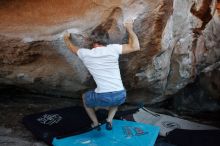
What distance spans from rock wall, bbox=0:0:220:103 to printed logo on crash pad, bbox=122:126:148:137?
566 mm

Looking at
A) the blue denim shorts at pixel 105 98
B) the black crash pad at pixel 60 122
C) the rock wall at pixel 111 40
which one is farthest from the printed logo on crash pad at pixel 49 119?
the blue denim shorts at pixel 105 98

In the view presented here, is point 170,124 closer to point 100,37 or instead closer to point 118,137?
point 118,137

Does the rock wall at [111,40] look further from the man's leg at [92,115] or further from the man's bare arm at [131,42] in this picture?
the man's leg at [92,115]

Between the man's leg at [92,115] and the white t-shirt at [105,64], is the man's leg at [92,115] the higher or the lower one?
the lower one

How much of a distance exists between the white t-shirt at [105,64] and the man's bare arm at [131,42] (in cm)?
6

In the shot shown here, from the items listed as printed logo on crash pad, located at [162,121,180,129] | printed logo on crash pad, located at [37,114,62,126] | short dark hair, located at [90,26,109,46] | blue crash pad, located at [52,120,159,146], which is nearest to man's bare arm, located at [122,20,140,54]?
short dark hair, located at [90,26,109,46]

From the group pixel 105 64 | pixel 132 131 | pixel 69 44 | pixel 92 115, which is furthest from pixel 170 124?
pixel 69 44

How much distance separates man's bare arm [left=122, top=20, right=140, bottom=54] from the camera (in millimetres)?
3990

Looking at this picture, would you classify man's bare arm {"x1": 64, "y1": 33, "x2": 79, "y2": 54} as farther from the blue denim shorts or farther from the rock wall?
the blue denim shorts

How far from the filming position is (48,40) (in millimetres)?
4289

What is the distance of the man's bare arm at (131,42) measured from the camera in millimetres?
3990

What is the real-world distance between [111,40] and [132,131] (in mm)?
947

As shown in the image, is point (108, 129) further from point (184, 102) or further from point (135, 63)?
point (184, 102)

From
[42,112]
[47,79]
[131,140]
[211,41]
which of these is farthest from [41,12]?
[211,41]
